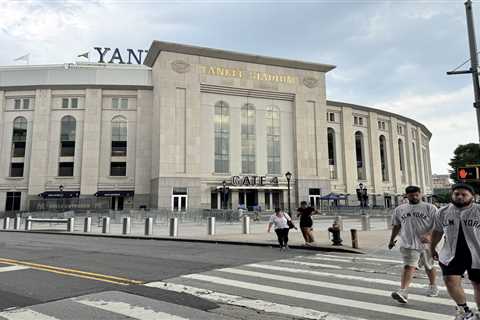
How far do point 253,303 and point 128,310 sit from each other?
1.89 meters

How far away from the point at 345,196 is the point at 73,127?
41.1m

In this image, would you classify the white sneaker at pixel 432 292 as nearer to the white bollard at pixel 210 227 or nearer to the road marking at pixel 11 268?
the road marking at pixel 11 268

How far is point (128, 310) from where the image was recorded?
5.39 m

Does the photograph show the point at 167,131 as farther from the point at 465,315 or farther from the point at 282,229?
the point at 465,315

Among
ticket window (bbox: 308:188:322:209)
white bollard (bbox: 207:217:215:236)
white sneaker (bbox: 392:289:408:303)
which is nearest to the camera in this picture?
white sneaker (bbox: 392:289:408:303)

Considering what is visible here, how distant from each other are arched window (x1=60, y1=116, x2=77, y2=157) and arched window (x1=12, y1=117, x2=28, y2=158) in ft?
17.7

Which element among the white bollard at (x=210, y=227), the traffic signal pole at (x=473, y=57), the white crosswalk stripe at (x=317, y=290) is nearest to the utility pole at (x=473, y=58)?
the traffic signal pole at (x=473, y=57)

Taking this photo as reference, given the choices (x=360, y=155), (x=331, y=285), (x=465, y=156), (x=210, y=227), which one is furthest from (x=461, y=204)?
(x=465, y=156)

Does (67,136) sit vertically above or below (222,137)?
above

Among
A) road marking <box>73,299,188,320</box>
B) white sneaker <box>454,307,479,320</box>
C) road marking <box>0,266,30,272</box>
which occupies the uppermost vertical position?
white sneaker <box>454,307,479,320</box>

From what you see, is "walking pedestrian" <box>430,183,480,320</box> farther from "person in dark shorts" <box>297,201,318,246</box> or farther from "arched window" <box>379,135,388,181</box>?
"arched window" <box>379,135,388,181</box>

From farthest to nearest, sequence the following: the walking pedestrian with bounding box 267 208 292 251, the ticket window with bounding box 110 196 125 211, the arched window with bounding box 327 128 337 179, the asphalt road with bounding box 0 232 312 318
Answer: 1. the arched window with bounding box 327 128 337 179
2. the ticket window with bounding box 110 196 125 211
3. the walking pedestrian with bounding box 267 208 292 251
4. the asphalt road with bounding box 0 232 312 318

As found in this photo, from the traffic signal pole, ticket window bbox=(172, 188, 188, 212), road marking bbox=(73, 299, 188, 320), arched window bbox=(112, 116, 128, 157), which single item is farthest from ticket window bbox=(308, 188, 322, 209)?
road marking bbox=(73, 299, 188, 320)

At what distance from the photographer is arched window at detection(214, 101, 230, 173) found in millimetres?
50844
